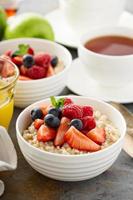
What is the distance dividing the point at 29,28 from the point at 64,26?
0.91 ft

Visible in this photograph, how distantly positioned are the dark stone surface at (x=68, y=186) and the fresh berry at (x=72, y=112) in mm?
196

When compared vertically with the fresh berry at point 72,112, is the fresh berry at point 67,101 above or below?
below

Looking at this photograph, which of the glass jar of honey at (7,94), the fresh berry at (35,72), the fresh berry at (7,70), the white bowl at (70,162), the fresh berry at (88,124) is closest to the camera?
the white bowl at (70,162)

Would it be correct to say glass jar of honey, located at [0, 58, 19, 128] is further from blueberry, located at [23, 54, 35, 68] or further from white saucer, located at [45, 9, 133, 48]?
white saucer, located at [45, 9, 133, 48]

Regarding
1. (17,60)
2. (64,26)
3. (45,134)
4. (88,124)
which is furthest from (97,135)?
(64,26)

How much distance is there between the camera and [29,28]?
84.8 inches

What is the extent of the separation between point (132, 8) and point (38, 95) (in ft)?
3.59

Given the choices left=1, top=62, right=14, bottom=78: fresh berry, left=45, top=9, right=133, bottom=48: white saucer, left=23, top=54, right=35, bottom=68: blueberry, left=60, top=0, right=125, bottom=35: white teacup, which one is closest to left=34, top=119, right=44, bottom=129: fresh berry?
left=1, top=62, right=14, bottom=78: fresh berry

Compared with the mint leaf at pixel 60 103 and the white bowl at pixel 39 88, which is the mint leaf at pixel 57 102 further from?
the white bowl at pixel 39 88

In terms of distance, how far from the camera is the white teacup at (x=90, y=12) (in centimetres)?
220

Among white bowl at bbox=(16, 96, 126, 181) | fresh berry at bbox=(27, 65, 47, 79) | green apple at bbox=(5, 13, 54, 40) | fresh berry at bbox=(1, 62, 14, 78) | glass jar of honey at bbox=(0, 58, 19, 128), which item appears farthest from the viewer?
green apple at bbox=(5, 13, 54, 40)

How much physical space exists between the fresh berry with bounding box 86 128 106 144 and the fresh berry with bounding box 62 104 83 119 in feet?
0.21

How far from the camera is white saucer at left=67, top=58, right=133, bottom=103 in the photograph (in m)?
1.83

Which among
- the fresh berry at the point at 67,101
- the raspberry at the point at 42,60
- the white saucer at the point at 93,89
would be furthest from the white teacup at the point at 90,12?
the fresh berry at the point at 67,101
